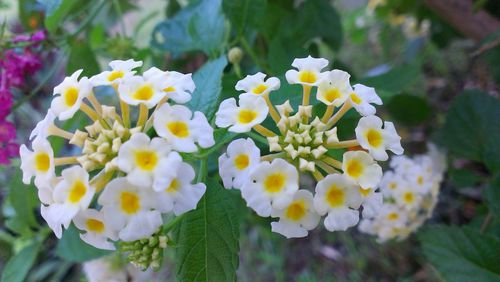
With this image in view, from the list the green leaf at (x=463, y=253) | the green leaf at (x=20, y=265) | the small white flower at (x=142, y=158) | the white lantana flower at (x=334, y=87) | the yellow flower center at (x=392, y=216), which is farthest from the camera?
the yellow flower center at (x=392, y=216)

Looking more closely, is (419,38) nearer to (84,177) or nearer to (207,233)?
(207,233)

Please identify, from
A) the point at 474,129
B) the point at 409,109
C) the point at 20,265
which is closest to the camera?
the point at 20,265

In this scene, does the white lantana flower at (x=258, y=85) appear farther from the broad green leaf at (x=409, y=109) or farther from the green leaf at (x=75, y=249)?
the broad green leaf at (x=409, y=109)

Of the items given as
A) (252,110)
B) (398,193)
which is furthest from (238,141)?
(398,193)

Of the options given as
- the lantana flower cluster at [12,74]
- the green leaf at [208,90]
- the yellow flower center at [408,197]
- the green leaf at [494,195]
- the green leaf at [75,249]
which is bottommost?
the green leaf at [75,249]

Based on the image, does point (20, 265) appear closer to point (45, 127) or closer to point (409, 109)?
point (45, 127)

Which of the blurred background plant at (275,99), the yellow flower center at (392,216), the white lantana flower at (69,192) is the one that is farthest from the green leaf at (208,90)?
the yellow flower center at (392,216)

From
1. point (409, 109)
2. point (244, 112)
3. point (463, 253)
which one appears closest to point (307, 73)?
point (244, 112)
